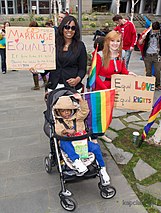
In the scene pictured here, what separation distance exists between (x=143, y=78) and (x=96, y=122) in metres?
0.84

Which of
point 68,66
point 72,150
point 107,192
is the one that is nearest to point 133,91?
point 68,66

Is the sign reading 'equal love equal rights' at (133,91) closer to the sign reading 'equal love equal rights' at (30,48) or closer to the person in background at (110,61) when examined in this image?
the person in background at (110,61)

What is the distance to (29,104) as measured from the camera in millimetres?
5250

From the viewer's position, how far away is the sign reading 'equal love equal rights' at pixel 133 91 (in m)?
3.14

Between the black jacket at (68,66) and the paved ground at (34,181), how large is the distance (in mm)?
1064

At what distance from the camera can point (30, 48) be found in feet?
10.1

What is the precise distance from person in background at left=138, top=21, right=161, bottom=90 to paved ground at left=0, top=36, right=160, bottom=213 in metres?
3.03

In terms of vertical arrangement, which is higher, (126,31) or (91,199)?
(126,31)

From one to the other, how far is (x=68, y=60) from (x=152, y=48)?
3.43 m

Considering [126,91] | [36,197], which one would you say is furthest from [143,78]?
[36,197]

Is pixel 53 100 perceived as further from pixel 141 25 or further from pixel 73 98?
pixel 141 25

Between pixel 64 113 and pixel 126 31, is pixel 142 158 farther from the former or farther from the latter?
pixel 126 31

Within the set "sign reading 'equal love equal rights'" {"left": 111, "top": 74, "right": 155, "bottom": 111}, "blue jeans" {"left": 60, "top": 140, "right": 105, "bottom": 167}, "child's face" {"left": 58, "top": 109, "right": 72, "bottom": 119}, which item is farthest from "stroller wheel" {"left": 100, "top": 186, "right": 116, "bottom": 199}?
"sign reading 'equal love equal rights'" {"left": 111, "top": 74, "right": 155, "bottom": 111}

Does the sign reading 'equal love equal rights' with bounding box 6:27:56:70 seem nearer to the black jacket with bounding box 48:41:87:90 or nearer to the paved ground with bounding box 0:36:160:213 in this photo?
the black jacket with bounding box 48:41:87:90
